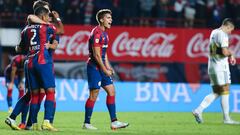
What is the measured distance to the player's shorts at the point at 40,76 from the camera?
13039 millimetres

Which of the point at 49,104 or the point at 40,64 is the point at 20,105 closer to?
the point at 49,104

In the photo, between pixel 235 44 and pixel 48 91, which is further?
pixel 235 44

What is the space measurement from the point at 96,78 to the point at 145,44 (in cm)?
1179

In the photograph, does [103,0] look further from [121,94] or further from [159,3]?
[121,94]

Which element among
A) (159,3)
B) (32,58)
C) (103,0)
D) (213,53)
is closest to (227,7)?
(159,3)

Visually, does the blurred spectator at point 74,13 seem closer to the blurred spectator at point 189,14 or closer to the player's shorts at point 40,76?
the blurred spectator at point 189,14

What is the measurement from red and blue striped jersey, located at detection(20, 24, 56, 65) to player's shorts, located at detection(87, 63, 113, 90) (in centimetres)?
120

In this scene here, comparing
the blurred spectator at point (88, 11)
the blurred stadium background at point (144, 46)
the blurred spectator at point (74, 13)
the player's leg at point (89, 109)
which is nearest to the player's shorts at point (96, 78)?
the player's leg at point (89, 109)

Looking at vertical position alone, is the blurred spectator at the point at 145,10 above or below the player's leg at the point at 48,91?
above

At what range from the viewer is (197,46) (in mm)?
26016

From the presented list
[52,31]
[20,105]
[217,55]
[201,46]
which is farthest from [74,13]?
[52,31]

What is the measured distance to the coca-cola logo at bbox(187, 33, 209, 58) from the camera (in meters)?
25.9

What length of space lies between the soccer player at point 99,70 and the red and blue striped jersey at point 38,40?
3.60ft

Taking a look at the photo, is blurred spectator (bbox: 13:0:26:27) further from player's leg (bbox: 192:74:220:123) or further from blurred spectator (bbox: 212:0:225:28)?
player's leg (bbox: 192:74:220:123)
